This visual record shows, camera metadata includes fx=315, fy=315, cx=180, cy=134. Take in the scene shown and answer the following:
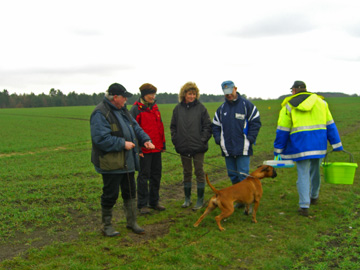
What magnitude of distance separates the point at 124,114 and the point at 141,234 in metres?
1.93

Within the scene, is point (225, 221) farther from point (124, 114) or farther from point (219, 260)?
point (124, 114)

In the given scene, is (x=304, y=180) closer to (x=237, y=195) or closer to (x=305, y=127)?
(x=305, y=127)

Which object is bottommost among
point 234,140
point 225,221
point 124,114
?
point 225,221

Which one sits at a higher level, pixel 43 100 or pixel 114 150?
pixel 43 100

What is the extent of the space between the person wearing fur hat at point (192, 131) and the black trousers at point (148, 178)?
1.85ft

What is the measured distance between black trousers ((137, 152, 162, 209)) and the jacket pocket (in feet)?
4.40

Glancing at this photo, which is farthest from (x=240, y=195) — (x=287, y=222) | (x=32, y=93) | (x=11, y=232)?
(x=32, y=93)

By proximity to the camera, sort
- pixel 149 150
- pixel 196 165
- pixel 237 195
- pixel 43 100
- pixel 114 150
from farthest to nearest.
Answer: pixel 43 100
pixel 196 165
pixel 149 150
pixel 237 195
pixel 114 150

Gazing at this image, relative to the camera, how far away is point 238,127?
19.5ft

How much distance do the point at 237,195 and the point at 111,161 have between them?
217 cm

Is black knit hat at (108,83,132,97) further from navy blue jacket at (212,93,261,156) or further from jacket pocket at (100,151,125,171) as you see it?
navy blue jacket at (212,93,261,156)

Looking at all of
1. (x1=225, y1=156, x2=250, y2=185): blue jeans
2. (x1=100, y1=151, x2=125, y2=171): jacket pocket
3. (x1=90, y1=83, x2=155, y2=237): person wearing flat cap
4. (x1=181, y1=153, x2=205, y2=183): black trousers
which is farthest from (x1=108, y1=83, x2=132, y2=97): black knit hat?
(x1=225, y1=156, x2=250, y2=185): blue jeans

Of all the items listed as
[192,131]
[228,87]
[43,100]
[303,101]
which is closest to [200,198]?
[192,131]

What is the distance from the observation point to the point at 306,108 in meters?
5.38
